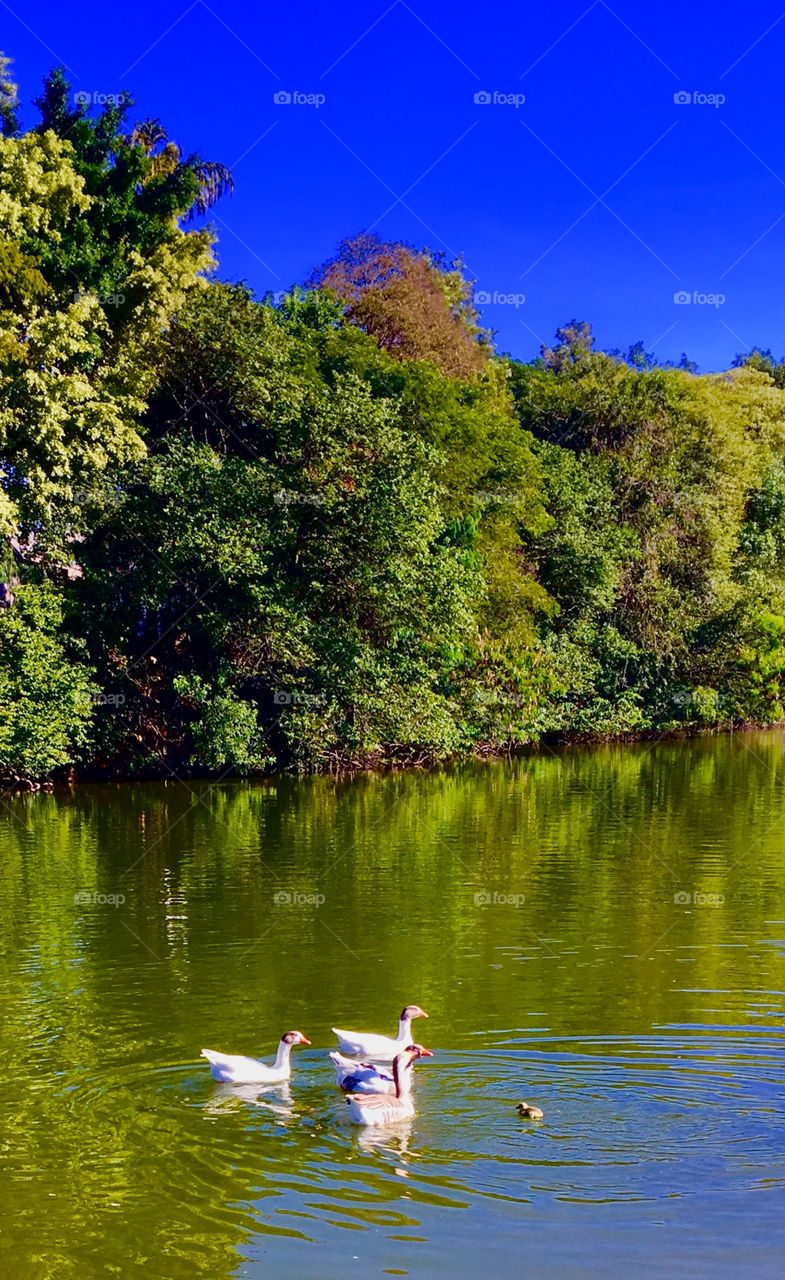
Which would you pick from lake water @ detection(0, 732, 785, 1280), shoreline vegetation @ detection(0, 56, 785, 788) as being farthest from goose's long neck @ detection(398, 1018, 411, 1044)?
shoreline vegetation @ detection(0, 56, 785, 788)

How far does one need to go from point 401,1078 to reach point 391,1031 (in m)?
2.93

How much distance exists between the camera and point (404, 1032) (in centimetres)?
1404

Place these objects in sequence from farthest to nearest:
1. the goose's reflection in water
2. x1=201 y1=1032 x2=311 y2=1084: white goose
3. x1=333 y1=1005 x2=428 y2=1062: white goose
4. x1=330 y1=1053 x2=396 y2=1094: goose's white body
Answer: x1=333 y1=1005 x2=428 y2=1062: white goose
x1=201 y1=1032 x2=311 y2=1084: white goose
the goose's reflection in water
x1=330 y1=1053 x2=396 y2=1094: goose's white body

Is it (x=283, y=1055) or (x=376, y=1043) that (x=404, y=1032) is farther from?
(x=283, y=1055)

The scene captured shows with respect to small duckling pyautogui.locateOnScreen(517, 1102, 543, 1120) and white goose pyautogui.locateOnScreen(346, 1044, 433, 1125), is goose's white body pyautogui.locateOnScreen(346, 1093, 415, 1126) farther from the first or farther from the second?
small duckling pyautogui.locateOnScreen(517, 1102, 543, 1120)

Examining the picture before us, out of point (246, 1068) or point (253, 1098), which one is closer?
point (253, 1098)

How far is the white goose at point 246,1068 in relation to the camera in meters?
13.1

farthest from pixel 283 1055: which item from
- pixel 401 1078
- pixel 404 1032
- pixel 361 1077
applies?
pixel 401 1078

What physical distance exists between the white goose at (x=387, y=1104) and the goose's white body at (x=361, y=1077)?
6cm

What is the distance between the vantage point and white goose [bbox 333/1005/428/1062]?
45.5 ft

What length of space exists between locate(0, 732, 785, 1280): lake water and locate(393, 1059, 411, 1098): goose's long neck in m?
0.28

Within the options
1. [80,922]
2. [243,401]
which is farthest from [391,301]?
[80,922]

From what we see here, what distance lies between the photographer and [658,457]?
6162 cm

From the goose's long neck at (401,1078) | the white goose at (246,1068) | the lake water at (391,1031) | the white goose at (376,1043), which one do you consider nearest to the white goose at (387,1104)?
the goose's long neck at (401,1078)
